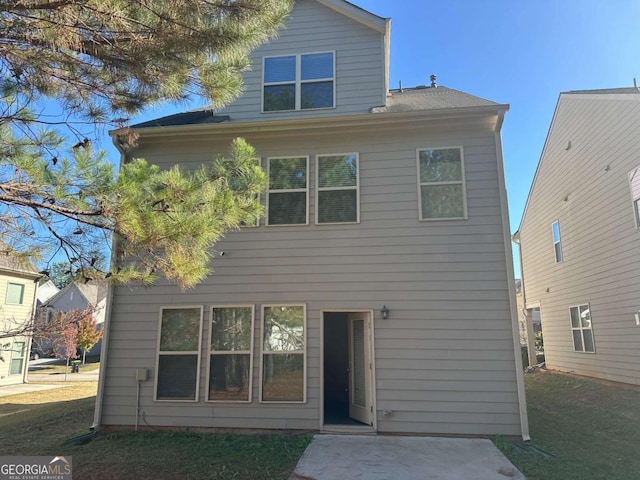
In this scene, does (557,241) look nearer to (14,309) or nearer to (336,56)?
(336,56)

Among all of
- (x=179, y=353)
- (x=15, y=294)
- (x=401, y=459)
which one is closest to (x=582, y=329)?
(x=401, y=459)

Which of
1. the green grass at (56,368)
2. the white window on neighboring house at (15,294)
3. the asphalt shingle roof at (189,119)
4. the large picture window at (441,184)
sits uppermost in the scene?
the asphalt shingle roof at (189,119)

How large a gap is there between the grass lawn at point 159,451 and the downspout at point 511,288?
3.21m

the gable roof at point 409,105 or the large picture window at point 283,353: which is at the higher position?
the gable roof at point 409,105

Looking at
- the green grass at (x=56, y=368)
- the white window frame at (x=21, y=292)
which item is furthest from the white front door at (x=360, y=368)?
the green grass at (x=56, y=368)

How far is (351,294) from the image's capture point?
264 inches

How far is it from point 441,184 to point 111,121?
498 cm

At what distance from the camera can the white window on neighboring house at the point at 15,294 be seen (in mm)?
15514

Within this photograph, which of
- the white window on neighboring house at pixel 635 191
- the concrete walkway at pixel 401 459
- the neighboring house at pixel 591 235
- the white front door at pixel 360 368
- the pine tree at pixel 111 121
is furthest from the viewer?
the neighboring house at pixel 591 235

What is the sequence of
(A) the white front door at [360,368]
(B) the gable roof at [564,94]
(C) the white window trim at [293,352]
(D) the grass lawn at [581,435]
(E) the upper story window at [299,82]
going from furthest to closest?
(B) the gable roof at [564,94], (E) the upper story window at [299,82], (A) the white front door at [360,368], (C) the white window trim at [293,352], (D) the grass lawn at [581,435]

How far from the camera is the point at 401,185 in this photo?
6.92 meters

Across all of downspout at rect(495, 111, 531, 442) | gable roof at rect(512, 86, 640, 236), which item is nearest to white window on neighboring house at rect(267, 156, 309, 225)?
downspout at rect(495, 111, 531, 442)

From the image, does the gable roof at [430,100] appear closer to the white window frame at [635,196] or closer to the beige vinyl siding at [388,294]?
the beige vinyl siding at [388,294]

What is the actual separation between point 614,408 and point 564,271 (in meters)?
5.33
